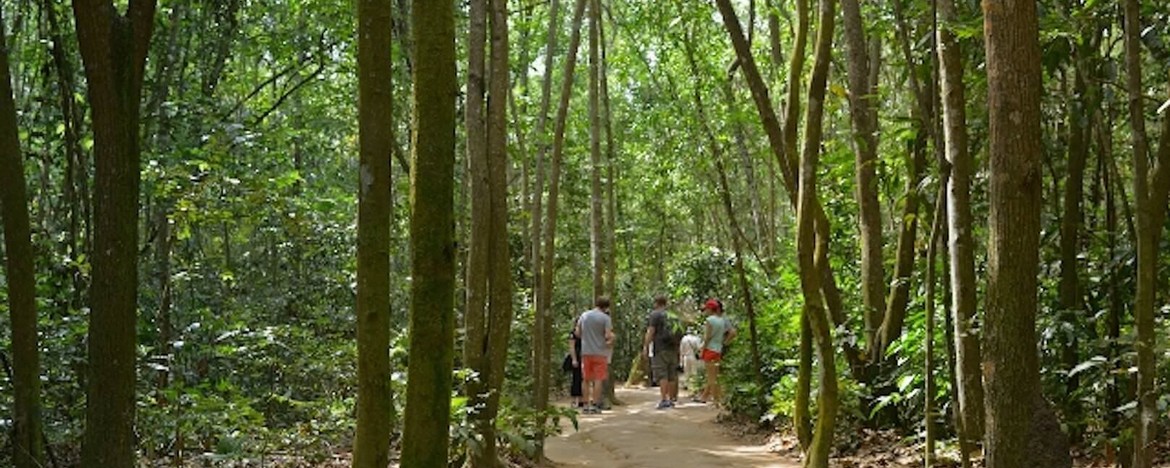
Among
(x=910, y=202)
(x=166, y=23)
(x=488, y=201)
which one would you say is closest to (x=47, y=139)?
(x=166, y=23)

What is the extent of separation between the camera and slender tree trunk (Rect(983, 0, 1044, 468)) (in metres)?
5.32

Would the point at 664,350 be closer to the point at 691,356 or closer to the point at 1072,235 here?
the point at 691,356

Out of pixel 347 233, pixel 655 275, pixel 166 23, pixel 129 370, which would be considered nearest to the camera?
pixel 129 370

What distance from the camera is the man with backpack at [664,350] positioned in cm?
1725

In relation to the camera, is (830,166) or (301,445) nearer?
(301,445)

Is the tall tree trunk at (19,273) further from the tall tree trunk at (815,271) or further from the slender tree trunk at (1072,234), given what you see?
the slender tree trunk at (1072,234)

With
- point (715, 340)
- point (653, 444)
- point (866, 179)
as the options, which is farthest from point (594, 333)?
point (866, 179)

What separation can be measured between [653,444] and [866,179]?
3.49 m

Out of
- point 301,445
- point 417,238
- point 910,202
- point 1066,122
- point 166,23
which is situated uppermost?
point 166,23

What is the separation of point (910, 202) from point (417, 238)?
17.3ft

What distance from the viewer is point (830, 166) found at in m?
12.4

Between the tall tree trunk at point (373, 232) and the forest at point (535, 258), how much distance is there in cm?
1

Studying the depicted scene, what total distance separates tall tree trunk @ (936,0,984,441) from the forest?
2cm

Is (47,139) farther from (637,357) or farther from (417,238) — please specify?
(637,357)
